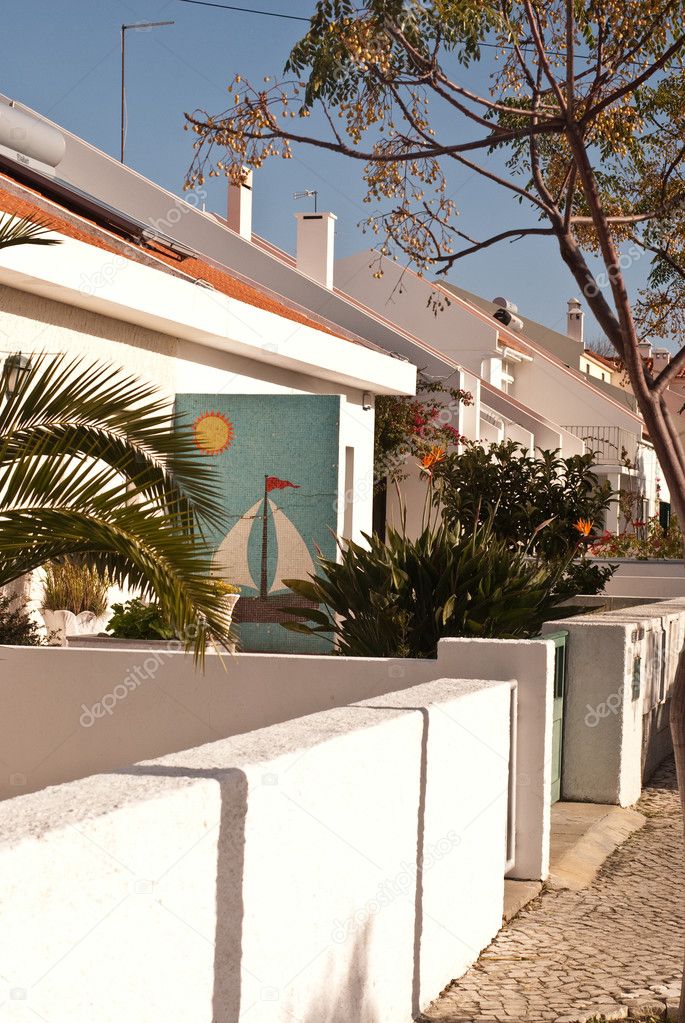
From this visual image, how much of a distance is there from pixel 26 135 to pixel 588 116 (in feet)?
36.1

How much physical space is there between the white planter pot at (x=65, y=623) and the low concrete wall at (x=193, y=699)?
155 inches

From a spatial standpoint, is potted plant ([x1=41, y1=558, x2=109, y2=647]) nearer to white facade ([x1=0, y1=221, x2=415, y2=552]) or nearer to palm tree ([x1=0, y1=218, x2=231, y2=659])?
white facade ([x1=0, y1=221, x2=415, y2=552])

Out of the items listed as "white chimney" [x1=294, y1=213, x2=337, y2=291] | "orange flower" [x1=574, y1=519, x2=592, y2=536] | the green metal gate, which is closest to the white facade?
"orange flower" [x1=574, y1=519, x2=592, y2=536]

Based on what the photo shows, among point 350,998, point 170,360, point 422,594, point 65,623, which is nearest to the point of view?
point 350,998

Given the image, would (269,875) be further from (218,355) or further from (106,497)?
(218,355)

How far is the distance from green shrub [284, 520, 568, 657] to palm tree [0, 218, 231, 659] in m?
2.24

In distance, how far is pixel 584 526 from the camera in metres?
15.0

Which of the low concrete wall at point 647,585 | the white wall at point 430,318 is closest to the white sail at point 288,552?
the low concrete wall at point 647,585

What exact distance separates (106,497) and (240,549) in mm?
9199

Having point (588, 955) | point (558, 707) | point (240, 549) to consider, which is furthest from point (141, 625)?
point (588, 955)

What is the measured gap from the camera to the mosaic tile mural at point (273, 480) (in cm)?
1472

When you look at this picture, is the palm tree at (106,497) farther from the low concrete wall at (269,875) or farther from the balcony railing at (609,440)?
the balcony railing at (609,440)

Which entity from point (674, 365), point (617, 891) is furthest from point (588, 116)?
point (617, 891)

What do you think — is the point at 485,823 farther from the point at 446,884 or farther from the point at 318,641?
the point at 318,641
